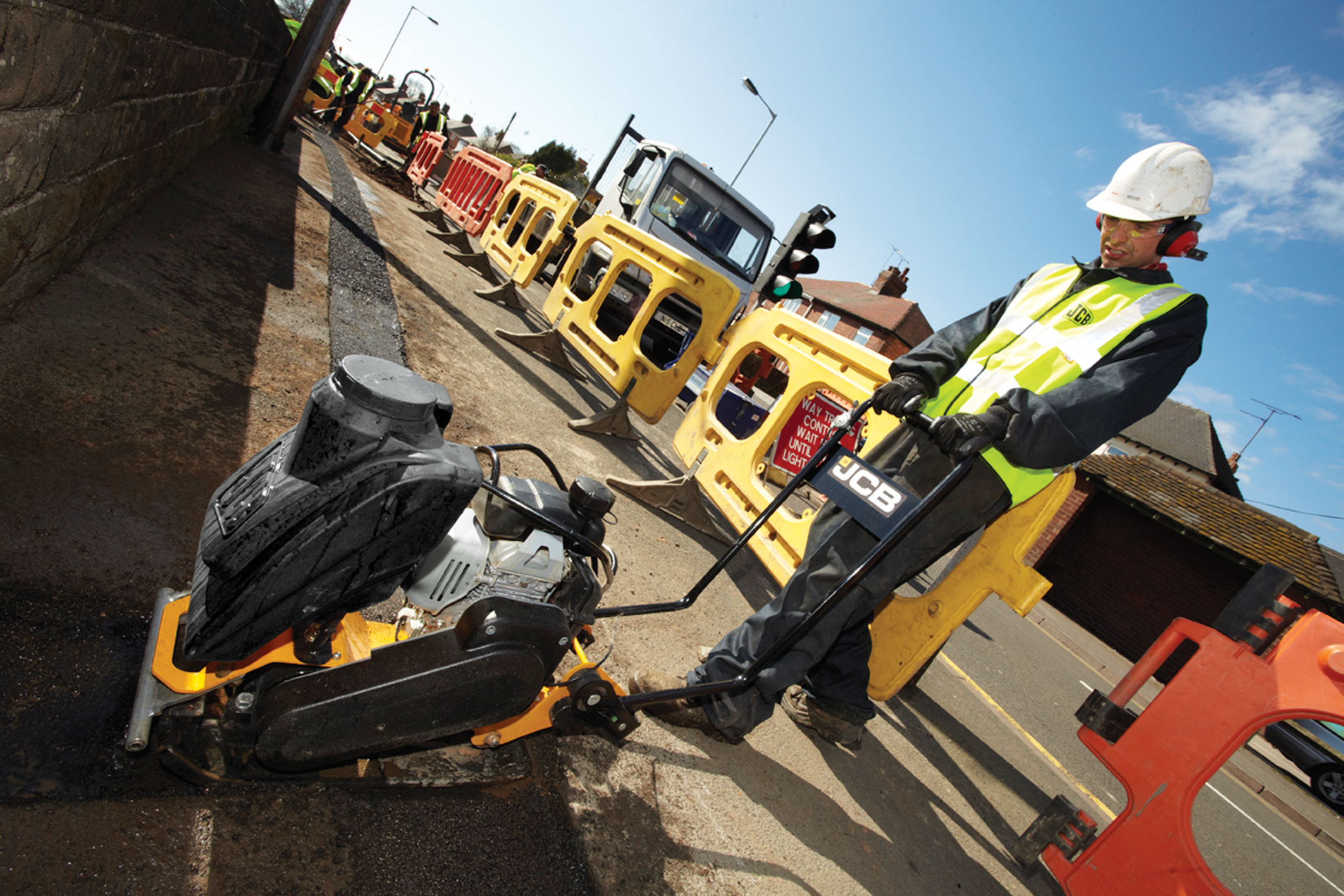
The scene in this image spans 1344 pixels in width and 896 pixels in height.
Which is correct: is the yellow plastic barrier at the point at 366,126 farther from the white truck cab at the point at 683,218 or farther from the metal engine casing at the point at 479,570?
the metal engine casing at the point at 479,570

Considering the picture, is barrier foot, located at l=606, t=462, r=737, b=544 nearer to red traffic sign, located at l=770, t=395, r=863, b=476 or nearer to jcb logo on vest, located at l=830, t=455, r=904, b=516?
red traffic sign, located at l=770, t=395, r=863, b=476

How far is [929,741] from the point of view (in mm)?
3736

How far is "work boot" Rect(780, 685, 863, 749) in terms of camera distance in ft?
9.89

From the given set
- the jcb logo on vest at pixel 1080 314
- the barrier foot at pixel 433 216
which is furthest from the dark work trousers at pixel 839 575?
the barrier foot at pixel 433 216

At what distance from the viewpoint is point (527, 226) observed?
27.9 feet

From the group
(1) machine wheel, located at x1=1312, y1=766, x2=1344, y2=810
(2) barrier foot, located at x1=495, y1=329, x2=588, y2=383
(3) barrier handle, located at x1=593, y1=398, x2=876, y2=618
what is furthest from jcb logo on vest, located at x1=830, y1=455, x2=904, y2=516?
(1) machine wheel, located at x1=1312, y1=766, x2=1344, y2=810

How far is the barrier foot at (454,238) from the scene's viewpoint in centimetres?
976

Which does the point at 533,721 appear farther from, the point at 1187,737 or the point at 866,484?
the point at 1187,737

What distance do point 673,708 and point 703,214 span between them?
8.66 meters

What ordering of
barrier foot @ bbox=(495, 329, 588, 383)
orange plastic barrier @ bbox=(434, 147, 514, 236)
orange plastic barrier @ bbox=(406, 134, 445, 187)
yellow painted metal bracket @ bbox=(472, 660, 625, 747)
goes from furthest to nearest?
1. orange plastic barrier @ bbox=(406, 134, 445, 187)
2. orange plastic barrier @ bbox=(434, 147, 514, 236)
3. barrier foot @ bbox=(495, 329, 588, 383)
4. yellow painted metal bracket @ bbox=(472, 660, 625, 747)

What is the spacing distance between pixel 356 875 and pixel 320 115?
846 inches

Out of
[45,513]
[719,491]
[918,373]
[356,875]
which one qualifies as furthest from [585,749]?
[719,491]

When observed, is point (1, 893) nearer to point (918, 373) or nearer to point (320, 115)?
point (918, 373)

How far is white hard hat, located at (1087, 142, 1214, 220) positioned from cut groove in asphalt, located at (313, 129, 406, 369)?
306 cm
